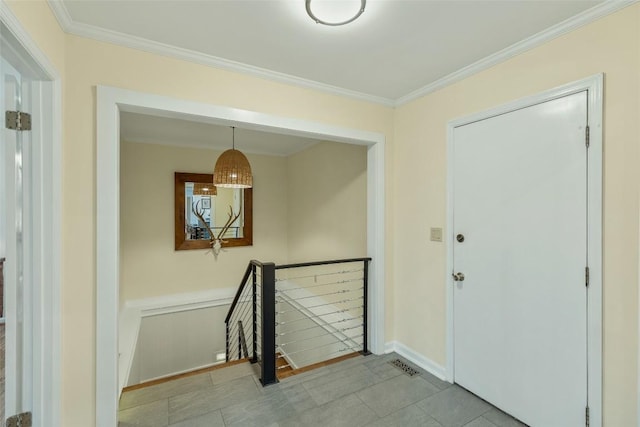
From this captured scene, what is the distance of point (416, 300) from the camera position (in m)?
2.64

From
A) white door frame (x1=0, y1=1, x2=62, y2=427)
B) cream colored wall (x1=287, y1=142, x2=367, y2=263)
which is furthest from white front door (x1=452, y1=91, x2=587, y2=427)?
white door frame (x1=0, y1=1, x2=62, y2=427)

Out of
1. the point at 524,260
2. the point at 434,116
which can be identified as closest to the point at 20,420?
the point at 524,260

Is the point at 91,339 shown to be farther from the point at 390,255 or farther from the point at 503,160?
the point at 503,160

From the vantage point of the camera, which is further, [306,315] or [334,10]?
[306,315]

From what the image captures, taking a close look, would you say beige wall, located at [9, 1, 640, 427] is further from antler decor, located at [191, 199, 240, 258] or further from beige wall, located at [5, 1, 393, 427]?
antler decor, located at [191, 199, 240, 258]

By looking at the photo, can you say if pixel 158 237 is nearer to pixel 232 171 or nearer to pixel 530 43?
pixel 232 171

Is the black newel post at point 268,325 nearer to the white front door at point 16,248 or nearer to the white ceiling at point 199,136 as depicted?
the white front door at point 16,248

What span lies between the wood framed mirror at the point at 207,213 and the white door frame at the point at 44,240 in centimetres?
286

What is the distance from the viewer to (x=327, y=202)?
4.07m

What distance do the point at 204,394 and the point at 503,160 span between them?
8.71ft

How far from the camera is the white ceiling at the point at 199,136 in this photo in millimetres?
3473

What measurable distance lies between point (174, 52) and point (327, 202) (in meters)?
2.56

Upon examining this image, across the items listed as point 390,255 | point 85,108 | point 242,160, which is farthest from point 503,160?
point 85,108

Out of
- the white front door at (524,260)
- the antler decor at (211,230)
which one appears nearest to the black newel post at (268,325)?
the white front door at (524,260)
